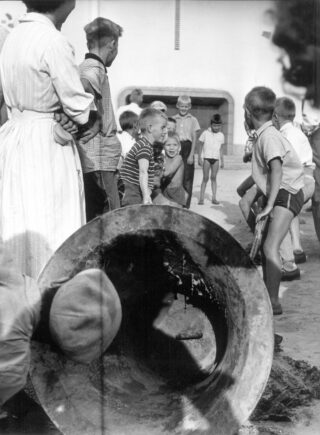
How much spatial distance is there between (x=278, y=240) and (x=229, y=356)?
6.98ft

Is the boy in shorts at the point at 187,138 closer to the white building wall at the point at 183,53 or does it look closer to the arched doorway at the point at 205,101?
the white building wall at the point at 183,53

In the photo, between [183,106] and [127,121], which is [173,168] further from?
[183,106]

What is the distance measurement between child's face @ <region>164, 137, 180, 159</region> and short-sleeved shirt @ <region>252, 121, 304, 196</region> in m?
2.21

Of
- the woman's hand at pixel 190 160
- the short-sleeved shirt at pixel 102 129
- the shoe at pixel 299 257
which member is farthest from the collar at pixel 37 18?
the woman's hand at pixel 190 160

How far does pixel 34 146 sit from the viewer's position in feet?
12.0

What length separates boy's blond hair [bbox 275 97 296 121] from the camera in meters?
6.32

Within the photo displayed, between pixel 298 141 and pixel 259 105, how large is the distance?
1.88m

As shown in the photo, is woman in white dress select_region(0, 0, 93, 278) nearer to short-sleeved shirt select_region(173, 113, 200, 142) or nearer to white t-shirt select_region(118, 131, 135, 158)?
white t-shirt select_region(118, 131, 135, 158)

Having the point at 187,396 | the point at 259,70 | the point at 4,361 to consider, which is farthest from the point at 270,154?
the point at 259,70

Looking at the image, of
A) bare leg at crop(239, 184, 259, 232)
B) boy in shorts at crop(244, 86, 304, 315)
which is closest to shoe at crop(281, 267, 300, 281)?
bare leg at crop(239, 184, 259, 232)

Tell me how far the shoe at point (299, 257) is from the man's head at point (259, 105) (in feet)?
8.07

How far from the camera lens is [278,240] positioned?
5.15 m

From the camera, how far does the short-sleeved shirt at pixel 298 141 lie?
6527 mm

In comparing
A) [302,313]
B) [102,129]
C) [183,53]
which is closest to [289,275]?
[302,313]
